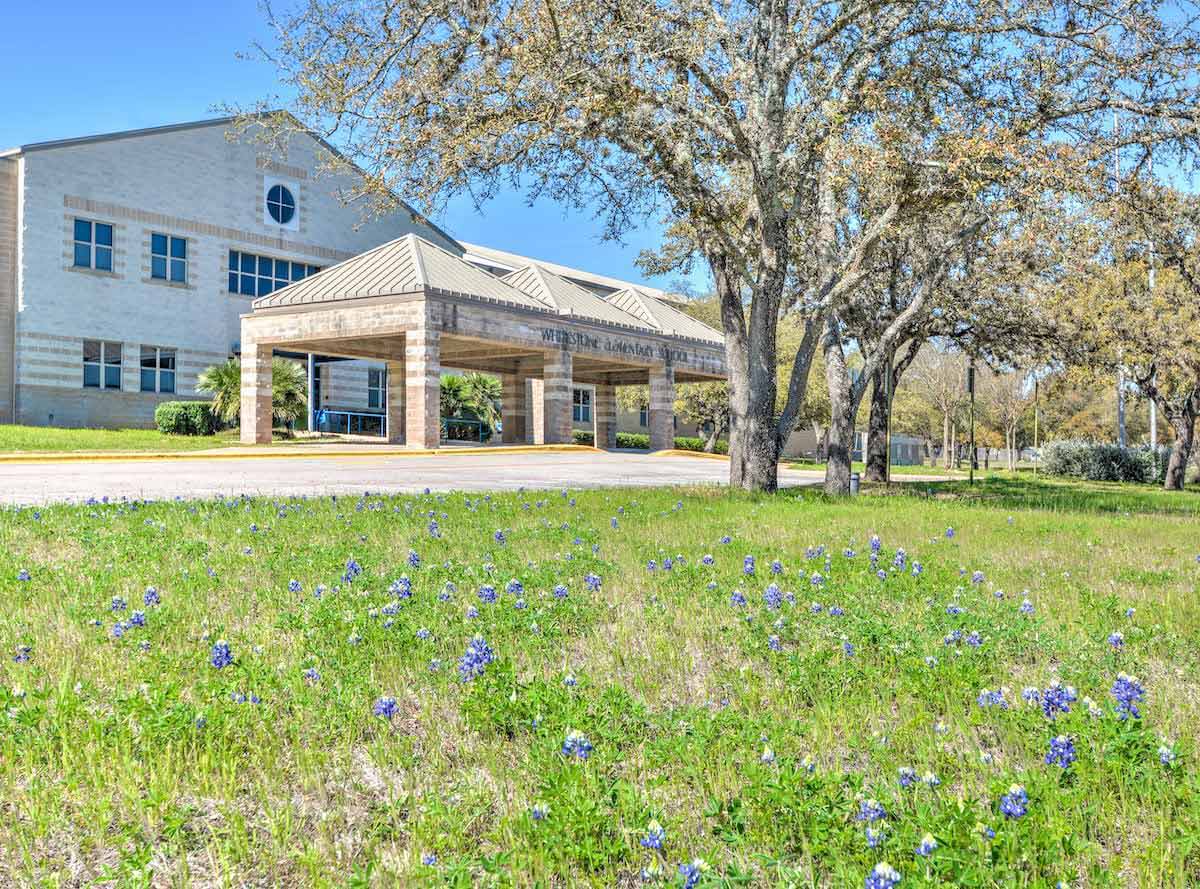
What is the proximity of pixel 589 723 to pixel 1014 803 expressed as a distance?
4.79 feet

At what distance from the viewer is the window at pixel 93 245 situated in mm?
34750

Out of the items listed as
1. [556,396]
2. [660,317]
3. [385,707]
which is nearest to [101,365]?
[556,396]

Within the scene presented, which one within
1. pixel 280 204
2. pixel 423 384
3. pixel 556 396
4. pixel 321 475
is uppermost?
pixel 280 204

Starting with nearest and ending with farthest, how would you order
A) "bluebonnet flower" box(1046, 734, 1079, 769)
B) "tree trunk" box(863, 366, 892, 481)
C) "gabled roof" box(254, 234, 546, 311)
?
"bluebonnet flower" box(1046, 734, 1079, 769) < "tree trunk" box(863, 366, 892, 481) < "gabled roof" box(254, 234, 546, 311)

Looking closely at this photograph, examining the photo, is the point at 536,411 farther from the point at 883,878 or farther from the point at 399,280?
the point at 883,878

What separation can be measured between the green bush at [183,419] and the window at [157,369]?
14.7 ft

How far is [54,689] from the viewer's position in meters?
3.62

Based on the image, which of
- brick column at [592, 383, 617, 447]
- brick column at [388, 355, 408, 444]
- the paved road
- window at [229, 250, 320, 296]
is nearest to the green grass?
the paved road

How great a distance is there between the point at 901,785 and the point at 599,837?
3.23 ft

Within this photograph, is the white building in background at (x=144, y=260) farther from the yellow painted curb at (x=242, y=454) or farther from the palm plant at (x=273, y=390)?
the yellow painted curb at (x=242, y=454)

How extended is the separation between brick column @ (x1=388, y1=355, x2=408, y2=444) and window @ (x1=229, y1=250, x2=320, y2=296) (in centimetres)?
877

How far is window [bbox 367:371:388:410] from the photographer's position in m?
44.3

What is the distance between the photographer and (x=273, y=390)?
32938mm

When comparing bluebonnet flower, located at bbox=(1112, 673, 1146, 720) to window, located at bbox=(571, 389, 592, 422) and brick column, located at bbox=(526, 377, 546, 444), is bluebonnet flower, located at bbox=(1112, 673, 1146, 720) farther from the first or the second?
window, located at bbox=(571, 389, 592, 422)
